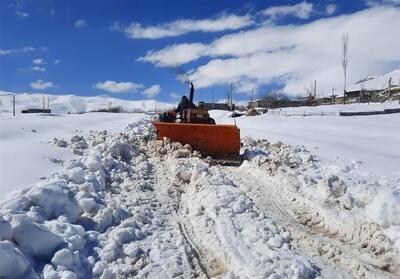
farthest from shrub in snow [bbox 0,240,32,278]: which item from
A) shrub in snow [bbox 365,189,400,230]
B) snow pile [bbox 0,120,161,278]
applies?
shrub in snow [bbox 365,189,400,230]

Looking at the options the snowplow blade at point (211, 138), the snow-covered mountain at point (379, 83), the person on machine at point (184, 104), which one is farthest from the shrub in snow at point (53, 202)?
the snow-covered mountain at point (379, 83)

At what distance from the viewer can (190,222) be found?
6.66m

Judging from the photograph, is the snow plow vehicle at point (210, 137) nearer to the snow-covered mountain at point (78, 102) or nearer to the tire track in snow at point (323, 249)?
the tire track in snow at point (323, 249)

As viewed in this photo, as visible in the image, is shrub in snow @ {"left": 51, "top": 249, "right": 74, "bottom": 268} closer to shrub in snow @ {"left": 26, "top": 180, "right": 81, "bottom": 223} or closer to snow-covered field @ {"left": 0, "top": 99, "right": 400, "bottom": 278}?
snow-covered field @ {"left": 0, "top": 99, "right": 400, "bottom": 278}

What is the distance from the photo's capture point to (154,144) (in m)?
13.8

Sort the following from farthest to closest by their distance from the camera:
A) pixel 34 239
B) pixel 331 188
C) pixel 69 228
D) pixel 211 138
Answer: pixel 211 138 → pixel 331 188 → pixel 69 228 → pixel 34 239

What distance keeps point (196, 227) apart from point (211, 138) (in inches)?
295

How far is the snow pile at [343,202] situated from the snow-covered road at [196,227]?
2 centimetres

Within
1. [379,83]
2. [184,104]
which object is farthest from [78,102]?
[184,104]

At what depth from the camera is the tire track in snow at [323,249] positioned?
5.20 metres

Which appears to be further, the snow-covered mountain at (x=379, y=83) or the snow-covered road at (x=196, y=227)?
the snow-covered mountain at (x=379, y=83)

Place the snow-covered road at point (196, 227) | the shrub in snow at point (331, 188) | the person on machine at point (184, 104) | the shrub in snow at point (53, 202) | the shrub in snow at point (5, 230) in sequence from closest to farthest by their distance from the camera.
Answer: the shrub in snow at point (5, 230) < the snow-covered road at point (196, 227) < the shrub in snow at point (53, 202) < the shrub in snow at point (331, 188) < the person on machine at point (184, 104)

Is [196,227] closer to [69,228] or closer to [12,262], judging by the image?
[69,228]

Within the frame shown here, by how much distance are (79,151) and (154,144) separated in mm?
2326
